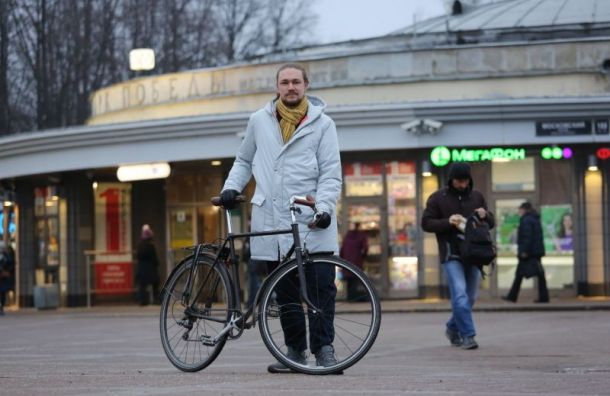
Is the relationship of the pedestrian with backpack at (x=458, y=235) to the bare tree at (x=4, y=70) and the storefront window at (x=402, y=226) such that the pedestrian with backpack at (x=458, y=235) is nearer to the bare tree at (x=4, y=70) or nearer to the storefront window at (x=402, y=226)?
the storefront window at (x=402, y=226)

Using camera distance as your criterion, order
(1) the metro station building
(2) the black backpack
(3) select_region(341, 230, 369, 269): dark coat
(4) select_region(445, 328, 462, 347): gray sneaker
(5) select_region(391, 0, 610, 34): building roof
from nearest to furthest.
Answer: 1. (2) the black backpack
2. (4) select_region(445, 328, 462, 347): gray sneaker
3. (1) the metro station building
4. (3) select_region(341, 230, 369, 269): dark coat
5. (5) select_region(391, 0, 610, 34): building roof

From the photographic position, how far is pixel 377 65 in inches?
1174

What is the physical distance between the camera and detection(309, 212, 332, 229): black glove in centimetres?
899

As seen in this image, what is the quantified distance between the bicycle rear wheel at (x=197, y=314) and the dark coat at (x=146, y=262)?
20.8 metres

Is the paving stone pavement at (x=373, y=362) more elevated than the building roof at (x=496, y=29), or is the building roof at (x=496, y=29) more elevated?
the building roof at (x=496, y=29)

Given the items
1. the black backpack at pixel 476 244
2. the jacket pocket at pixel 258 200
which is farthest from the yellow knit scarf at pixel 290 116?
the black backpack at pixel 476 244

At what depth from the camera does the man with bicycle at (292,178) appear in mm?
9148

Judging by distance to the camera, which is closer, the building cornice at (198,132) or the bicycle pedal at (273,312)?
the bicycle pedal at (273,312)

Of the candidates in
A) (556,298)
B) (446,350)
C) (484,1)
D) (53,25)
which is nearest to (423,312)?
(556,298)

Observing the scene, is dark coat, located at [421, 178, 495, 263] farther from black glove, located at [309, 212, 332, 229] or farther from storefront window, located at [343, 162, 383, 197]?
storefront window, located at [343, 162, 383, 197]

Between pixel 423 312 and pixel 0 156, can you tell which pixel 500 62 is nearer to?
pixel 423 312

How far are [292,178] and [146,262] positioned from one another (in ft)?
70.3

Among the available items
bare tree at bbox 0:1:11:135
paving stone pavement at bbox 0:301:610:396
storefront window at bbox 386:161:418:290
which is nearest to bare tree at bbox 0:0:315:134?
bare tree at bbox 0:1:11:135

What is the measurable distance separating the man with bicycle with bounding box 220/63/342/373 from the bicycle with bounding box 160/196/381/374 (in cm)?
5
